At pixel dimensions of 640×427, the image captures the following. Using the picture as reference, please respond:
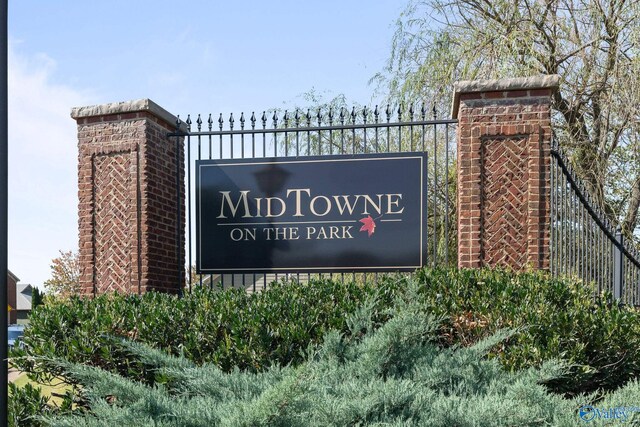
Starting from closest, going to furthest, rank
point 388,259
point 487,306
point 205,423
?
point 205,423, point 487,306, point 388,259

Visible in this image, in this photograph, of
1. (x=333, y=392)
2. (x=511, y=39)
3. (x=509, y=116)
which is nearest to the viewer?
(x=333, y=392)

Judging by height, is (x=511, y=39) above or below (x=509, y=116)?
above

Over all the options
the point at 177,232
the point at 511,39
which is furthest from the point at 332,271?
the point at 511,39

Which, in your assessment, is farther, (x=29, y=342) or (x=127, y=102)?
(x=127, y=102)

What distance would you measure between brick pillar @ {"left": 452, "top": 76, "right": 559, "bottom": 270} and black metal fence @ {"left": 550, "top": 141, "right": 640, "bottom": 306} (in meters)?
0.31

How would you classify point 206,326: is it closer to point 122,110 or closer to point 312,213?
point 312,213

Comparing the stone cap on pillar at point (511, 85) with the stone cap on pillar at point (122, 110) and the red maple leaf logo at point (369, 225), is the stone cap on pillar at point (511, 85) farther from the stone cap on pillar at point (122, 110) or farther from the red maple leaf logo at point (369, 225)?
the stone cap on pillar at point (122, 110)

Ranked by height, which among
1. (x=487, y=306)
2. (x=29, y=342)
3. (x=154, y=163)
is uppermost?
(x=154, y=163)

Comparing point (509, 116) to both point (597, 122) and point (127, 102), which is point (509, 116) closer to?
point (127, 102)

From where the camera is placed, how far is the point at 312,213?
25.7 feet

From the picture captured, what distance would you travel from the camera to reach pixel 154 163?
805 centimetres

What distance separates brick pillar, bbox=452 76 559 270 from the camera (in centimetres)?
716

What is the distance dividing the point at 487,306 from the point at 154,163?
4.62 meters

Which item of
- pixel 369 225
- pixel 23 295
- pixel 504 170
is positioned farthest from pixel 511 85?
pixel 23 295
